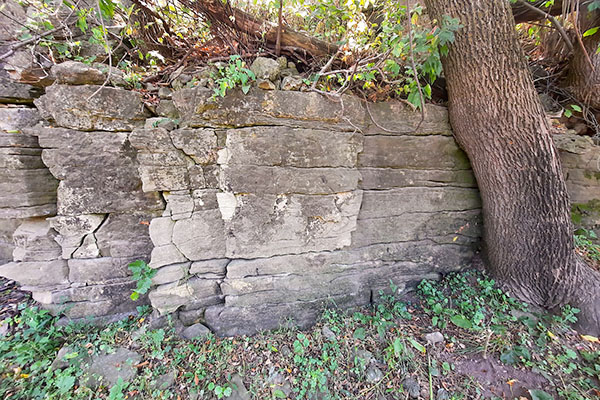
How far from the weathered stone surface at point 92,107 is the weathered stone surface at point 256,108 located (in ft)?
1.53

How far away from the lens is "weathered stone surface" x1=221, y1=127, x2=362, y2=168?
2188 millimetres

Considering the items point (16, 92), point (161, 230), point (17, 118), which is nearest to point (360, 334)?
point (161, 230)

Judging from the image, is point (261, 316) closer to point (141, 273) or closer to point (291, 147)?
point (141, 273)

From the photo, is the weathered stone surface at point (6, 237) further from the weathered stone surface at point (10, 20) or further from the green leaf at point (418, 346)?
the green leaf at point (418, 346)

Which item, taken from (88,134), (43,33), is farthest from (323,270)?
(43,33)

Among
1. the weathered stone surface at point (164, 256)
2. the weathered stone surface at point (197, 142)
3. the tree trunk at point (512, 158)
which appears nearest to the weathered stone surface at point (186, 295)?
the weathered stone surface at point (164, 256)

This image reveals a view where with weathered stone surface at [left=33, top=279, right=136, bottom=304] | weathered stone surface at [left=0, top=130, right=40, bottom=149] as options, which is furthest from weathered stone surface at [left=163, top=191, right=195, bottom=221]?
weathered stone surface at [left=0, top=130, right=40, bottom=149]

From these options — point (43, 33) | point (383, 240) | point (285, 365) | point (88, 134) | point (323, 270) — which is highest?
point (43, 33)

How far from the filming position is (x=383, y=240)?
2.73m

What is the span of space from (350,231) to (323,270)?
1.85ft

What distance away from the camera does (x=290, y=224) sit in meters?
2.45

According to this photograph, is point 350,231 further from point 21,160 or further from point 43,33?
point 43,33

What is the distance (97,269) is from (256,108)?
248 cm

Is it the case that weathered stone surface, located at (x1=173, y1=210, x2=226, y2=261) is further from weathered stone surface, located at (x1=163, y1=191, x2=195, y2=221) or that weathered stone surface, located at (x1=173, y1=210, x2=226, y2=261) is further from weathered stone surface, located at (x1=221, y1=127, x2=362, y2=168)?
weathered stone surface, located at (x1=221, y1=127, x2=362, y2=168)
